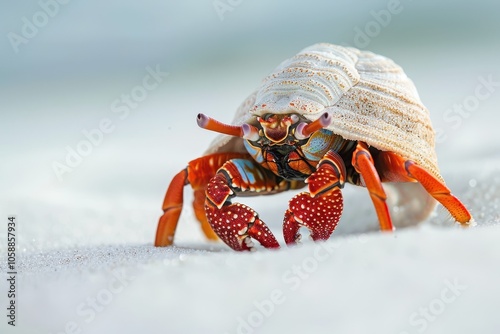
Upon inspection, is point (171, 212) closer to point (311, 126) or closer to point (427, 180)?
point (311, 126)

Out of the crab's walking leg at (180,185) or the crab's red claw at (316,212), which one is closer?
the crab's red claw at (316,212)

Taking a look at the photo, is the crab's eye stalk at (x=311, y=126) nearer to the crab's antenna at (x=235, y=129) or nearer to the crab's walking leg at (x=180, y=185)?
the crab's antenna at (x=235, y=129)

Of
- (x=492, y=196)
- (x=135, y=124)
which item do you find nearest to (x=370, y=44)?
(x=135, y=124)

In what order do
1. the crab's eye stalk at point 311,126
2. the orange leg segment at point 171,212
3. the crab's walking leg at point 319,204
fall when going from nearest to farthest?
the crab's eye stalk at point 311,126, the crab's walking leg at point 319,204, the orange leg segment at point 171,212

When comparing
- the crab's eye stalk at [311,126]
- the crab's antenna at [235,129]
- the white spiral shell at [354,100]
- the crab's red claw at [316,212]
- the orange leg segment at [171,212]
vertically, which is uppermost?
the white spiral shell at [354,100]

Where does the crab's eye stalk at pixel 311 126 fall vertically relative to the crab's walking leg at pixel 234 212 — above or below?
above

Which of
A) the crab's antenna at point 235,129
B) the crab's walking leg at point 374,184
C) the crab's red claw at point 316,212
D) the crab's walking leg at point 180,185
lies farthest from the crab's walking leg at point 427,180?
the crab's walking leg at point 180,185

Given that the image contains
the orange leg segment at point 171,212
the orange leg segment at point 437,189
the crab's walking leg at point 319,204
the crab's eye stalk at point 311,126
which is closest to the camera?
the crab's eye stalk at point 311,126

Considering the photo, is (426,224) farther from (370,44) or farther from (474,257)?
(370,44)
